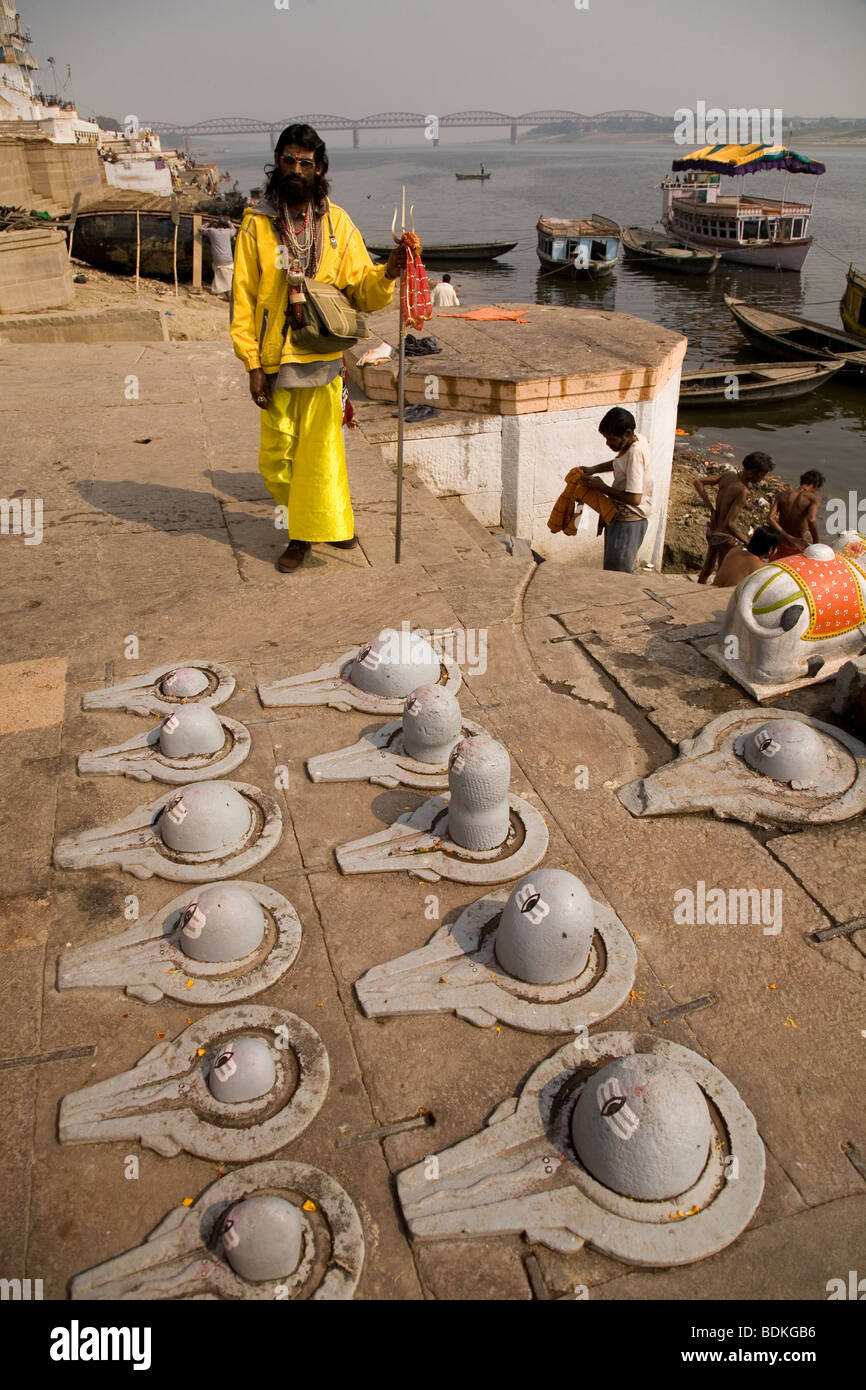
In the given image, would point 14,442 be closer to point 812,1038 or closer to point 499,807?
point 499,807

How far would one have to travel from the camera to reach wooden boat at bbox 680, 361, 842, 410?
20062 millimetres

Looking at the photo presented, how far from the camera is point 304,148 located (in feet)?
15.8

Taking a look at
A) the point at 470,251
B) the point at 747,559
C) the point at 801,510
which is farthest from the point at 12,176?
the point at 470,251

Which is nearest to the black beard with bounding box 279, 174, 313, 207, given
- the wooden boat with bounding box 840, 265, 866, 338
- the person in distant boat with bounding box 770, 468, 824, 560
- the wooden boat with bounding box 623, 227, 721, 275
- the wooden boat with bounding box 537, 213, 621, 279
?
the person in distant boat with bounding box 770, 468, 824, 560

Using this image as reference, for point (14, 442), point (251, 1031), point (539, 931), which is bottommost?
point (251, 1031)

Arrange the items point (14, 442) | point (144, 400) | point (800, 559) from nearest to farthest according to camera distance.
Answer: point (800, 559)
point (14, 442)
point (144, 400)

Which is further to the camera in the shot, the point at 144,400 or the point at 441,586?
the point at 144,400

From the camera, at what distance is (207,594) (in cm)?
570

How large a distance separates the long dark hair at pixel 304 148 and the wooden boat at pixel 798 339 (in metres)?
20.4

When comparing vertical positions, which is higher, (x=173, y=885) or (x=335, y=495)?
(x=335, y=495)

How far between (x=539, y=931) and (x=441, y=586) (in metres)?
3.15

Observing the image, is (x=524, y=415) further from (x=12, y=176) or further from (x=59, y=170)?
(x=59, y=170)

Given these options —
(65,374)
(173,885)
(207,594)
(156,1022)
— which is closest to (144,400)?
(65,374)

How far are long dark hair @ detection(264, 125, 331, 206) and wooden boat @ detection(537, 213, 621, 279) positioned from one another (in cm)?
3755
